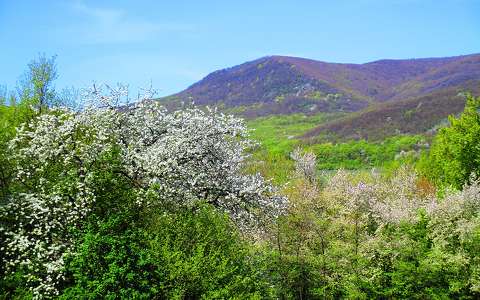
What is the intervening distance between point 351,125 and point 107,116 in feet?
506

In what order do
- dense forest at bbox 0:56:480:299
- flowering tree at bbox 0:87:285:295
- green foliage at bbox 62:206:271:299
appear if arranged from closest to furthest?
1. green foliage at bbox 62:206:271:299
2. dense forest at bbox 0:56:480:299
3. flowering tree at bbox 0:87:285:295

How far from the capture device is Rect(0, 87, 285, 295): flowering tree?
16672mm

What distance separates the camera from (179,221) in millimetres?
16469

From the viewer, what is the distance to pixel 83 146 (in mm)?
18625

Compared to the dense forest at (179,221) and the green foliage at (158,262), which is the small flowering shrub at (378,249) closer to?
the dense forest at (179,221)

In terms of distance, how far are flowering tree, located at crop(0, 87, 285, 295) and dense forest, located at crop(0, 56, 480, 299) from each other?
0.07 meters

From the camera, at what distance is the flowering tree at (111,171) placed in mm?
16672

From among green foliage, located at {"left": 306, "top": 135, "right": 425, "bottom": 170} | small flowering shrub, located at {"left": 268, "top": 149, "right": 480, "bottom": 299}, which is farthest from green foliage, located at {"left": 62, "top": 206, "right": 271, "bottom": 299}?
green foliage, located at {"left": 306, "top": 135, "right": 425, "bottom": 170}

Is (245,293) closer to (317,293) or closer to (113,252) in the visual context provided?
(113,252)

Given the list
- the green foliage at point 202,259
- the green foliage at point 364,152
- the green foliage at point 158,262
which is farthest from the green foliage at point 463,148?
the green foliage at point 364,152

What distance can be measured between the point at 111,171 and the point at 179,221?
3.45 meters

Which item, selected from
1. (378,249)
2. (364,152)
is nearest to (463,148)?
(378,249)

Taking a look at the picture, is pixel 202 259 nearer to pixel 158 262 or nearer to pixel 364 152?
pixel 158 262

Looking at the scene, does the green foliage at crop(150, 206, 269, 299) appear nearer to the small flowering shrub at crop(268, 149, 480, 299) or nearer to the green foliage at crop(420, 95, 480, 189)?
the small flowering shrub at crop(268, 149, 480, 299)
